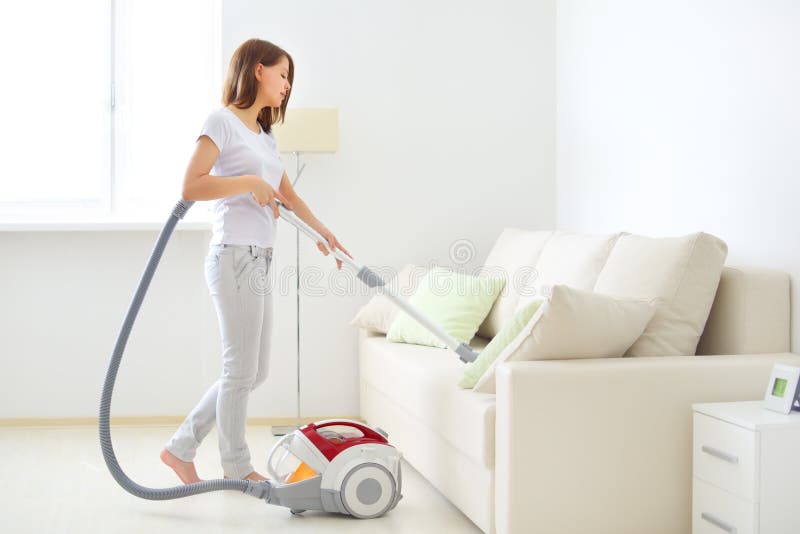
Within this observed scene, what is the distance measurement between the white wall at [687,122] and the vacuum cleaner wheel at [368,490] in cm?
123

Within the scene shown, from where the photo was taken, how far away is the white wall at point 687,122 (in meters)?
2.63

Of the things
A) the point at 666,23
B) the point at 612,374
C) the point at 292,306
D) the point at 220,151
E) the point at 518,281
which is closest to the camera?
the point at 612,374

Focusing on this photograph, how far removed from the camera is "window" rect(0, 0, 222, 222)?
172 inches

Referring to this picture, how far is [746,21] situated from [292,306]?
2.37 m

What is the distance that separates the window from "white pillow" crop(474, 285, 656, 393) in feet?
8.25

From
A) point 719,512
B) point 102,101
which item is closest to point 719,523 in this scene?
point 719,512

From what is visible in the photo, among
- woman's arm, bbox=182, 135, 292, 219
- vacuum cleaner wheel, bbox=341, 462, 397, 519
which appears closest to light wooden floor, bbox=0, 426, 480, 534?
vacuum cleaner wheel, bbox=341, 462, 397, 519

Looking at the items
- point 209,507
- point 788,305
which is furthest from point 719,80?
point 209,507

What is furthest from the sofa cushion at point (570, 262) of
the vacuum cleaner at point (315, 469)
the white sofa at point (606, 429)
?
the vacuum cleaner at point (315, 469)

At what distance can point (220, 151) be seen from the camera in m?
2.78

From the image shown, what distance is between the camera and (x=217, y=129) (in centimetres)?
275

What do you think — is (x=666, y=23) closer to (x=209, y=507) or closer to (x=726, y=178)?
(x=726, y=178)

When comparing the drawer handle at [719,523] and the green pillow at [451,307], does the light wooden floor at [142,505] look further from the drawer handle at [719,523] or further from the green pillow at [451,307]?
the drawer handle at [719,523]

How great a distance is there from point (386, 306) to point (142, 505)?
144 centimetres
